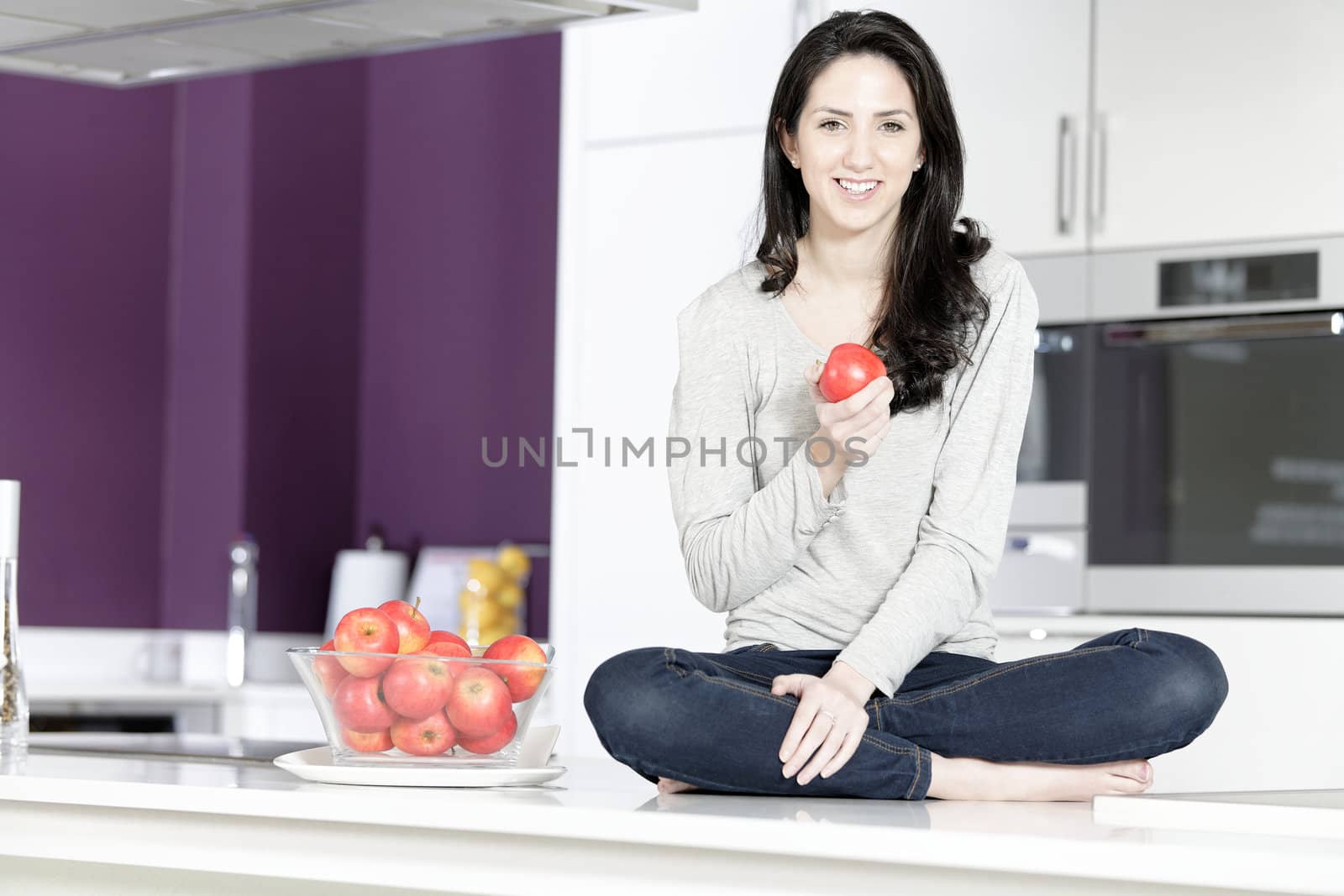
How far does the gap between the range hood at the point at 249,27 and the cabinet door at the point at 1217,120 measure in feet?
4.12

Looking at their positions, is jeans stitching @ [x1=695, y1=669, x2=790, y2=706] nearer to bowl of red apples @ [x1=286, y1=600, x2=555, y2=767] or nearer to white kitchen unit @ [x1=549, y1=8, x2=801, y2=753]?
bowl of red apples @ [x1=286, y1=600, x2=555, y2=767]

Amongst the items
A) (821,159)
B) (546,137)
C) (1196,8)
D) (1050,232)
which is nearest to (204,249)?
(546,137)

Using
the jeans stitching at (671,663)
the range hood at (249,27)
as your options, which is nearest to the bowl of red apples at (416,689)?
the jeans stitching at (671,663)

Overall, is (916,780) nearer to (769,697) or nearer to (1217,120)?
(769,697)

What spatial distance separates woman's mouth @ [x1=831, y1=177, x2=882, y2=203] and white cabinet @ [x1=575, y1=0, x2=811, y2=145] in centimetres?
142

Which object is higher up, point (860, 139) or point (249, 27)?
point (249, 27)

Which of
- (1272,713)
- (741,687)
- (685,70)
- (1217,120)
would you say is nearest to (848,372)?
(741,687)

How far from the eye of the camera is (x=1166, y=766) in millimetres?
2740

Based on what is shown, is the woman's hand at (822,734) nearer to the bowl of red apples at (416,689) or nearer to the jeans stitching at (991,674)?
the jeans stitching at (991,674)

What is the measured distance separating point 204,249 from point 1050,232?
2151 mm

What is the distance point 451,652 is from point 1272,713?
1.72 meters

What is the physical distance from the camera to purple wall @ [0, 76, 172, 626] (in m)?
3.84

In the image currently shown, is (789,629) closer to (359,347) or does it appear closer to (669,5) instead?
(669,5)

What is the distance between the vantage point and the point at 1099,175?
2.87 metres
